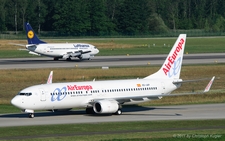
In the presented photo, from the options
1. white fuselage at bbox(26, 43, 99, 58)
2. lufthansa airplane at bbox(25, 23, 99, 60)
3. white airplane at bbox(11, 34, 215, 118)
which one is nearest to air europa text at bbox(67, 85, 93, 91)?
white airplane at bbox(11, 34, 215, 118)

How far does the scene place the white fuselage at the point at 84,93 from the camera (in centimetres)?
5066

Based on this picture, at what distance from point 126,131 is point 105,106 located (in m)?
8.33

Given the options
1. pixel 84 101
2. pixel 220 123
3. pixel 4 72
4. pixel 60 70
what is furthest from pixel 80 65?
pixel 220 123

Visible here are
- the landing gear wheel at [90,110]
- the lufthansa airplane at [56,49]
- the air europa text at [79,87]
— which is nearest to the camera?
the air europa text at [79,87]

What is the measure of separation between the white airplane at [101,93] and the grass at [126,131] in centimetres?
469

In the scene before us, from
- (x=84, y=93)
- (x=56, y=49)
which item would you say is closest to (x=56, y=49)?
(x=56, y=49)

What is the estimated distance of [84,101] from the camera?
52938 millimetres

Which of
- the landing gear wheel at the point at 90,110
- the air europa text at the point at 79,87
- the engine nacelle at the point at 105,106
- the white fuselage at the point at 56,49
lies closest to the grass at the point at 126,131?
the engine nacelle at the point at 105,106

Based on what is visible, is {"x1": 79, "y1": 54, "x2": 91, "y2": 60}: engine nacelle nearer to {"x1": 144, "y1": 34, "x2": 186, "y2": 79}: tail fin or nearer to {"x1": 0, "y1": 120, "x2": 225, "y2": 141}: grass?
{"x1": 144, "y1": 34, "x2": 186, "y2": 79}: tail fin

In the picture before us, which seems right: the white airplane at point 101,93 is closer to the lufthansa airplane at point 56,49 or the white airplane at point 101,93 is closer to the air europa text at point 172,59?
the air europa text at point 172,59

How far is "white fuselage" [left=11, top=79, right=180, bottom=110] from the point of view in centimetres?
5066

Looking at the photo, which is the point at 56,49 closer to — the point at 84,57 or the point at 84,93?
the point at 84,57

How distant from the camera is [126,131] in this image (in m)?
43.8

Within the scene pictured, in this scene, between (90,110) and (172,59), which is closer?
(90,110)
